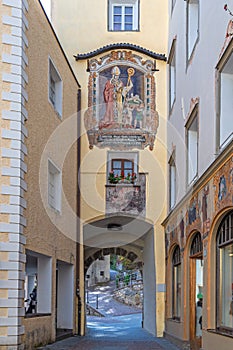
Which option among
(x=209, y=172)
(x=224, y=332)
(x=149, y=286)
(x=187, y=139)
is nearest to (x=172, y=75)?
(x=187, y=139)

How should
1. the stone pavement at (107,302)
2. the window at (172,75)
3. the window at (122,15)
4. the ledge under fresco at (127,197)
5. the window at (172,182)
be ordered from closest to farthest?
1. the window at (172,182)
2. the window at (172,75)
3. the ledge under fresco at (127,197)
4. the window at (122,15)
5. the stone pavement at (107,302)

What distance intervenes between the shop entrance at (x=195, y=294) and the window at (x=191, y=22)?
445cm

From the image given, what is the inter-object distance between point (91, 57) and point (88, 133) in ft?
8.39

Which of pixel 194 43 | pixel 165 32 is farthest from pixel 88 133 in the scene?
pixel 194 43

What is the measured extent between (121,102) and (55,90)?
152 inches

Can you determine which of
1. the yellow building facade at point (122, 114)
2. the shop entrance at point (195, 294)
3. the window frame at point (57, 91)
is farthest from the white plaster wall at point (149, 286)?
the window frame at point (57, 91)

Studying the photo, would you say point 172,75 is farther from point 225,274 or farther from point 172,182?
point 225,274

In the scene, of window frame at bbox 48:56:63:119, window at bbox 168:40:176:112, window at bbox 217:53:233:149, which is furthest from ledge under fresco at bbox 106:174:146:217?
window at bbox 217:53:233:149

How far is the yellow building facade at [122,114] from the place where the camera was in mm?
20688

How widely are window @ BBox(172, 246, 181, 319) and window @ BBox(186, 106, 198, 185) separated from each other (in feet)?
10.6

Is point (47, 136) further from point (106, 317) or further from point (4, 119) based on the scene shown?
point (106, 317)

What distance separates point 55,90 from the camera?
56.9 feet

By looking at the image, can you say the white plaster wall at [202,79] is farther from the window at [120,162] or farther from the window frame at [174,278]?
the window at [120,162]

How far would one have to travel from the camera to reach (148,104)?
20.9 metres
